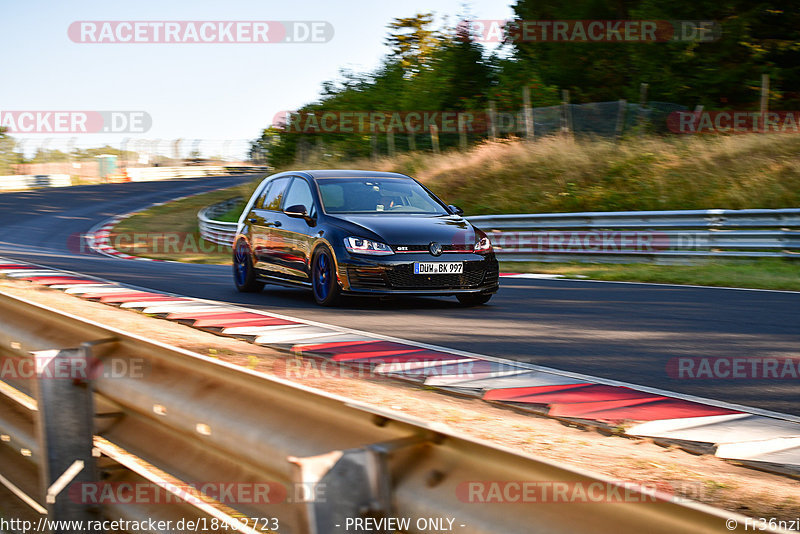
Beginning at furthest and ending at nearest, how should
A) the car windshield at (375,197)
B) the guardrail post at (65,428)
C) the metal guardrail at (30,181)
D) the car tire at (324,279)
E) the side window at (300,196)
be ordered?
the metal guardrail at (30,181) → the side window at (300,196) → the car windshield at (375,197) → the car tire at (324,279) → the guardrail post at (65,428)

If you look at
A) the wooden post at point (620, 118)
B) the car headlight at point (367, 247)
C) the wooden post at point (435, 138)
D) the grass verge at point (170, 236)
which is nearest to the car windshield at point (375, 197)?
the car headlight at point (367, 247)

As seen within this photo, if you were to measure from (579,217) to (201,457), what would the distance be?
1584 cm

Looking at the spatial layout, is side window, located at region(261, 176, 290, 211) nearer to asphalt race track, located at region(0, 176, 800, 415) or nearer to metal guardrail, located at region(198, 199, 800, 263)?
asphalt race track, located at region(0, 176, 800, 415)

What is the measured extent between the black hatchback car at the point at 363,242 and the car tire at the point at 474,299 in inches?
0.5

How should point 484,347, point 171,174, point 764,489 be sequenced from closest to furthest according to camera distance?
1. point 764,489
2. point 484,347
3. point 171,174

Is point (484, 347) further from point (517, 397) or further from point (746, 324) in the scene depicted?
point (746, 324)

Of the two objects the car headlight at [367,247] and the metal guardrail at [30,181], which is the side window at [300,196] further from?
the metal guardrail at [30,181]

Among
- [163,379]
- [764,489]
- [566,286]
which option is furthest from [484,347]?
Answer: [566,286]

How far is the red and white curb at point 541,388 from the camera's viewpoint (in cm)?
443

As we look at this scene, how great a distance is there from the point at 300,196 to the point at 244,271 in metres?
1.53

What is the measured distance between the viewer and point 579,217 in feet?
59.1

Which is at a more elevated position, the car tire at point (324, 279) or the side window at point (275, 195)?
the side window at point (275, 195)

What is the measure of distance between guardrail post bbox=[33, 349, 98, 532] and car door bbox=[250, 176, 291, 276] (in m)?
7.54

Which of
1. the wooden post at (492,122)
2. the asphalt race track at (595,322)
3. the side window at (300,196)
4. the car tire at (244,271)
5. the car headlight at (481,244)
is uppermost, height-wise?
the wooden post at (492,122)
